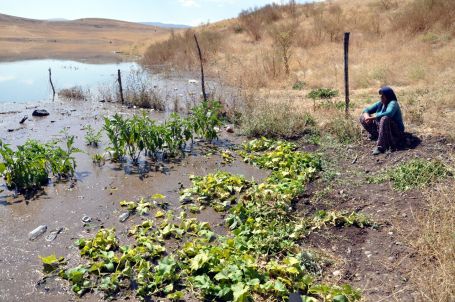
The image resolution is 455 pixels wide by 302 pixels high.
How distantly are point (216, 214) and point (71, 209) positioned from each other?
7.14 feet

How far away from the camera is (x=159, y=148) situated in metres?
7.84

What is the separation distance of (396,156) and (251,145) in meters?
2.83

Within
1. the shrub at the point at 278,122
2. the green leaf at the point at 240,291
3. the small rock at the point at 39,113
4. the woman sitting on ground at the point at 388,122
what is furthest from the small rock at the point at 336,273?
the small rock at the point at 39,113

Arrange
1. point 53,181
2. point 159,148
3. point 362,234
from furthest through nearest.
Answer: point 159,148, point 53,181, point 362,234

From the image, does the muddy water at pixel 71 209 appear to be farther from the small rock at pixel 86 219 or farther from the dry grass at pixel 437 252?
the dry grass at pixel 437 252

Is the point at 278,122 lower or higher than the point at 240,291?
higher

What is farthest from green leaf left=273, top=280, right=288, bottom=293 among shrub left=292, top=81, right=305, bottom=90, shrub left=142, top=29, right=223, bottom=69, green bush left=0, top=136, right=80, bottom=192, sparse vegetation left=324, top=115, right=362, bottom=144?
shrub left=142, top=29, right=223, bottom=69

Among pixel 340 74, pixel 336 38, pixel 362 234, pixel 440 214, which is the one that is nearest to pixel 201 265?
pixel 362 234

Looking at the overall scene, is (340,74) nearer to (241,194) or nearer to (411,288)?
(241,194)

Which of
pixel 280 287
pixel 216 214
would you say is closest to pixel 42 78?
pixel 216 214

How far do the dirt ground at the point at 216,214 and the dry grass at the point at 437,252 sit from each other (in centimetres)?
15

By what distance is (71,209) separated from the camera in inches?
233

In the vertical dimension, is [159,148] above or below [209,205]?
above

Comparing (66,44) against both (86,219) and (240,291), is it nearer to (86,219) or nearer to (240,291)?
(86,219)
